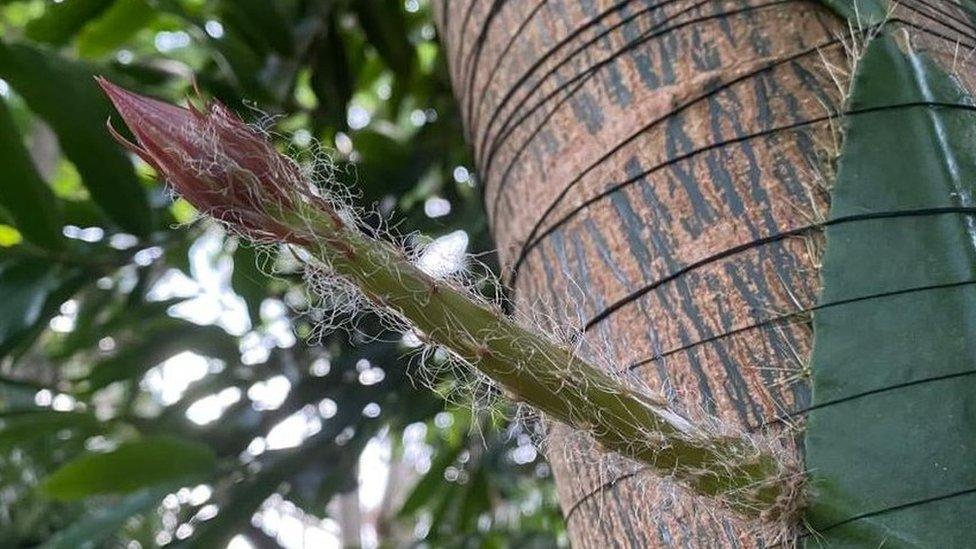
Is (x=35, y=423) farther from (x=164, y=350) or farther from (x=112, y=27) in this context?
(x=112, y=27)

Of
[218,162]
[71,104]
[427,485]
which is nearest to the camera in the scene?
[218,162]

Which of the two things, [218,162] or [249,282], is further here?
[249,282]

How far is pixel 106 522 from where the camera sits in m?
1.05

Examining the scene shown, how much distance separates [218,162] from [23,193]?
2.03ft

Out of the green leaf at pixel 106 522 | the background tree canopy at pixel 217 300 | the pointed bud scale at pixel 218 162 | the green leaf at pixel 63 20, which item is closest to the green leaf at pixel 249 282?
the background tree canopy at pixel 217 300

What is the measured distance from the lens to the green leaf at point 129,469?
90cm

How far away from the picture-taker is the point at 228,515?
3.34 feet

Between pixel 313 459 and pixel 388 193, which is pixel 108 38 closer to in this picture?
pixel 388 193

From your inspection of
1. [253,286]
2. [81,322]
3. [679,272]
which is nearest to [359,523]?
[81,322]

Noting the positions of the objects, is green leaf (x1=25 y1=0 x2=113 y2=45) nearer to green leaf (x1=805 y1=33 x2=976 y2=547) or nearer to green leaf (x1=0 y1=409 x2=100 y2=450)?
green leaf (x1=0 y1=409 x2=100 y2=450)

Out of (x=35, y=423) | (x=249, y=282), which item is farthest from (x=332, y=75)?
(x=35, y=423)

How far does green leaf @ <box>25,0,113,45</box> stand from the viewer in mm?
999

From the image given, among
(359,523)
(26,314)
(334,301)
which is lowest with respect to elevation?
(359,523)

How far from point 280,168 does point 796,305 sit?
0.24m
